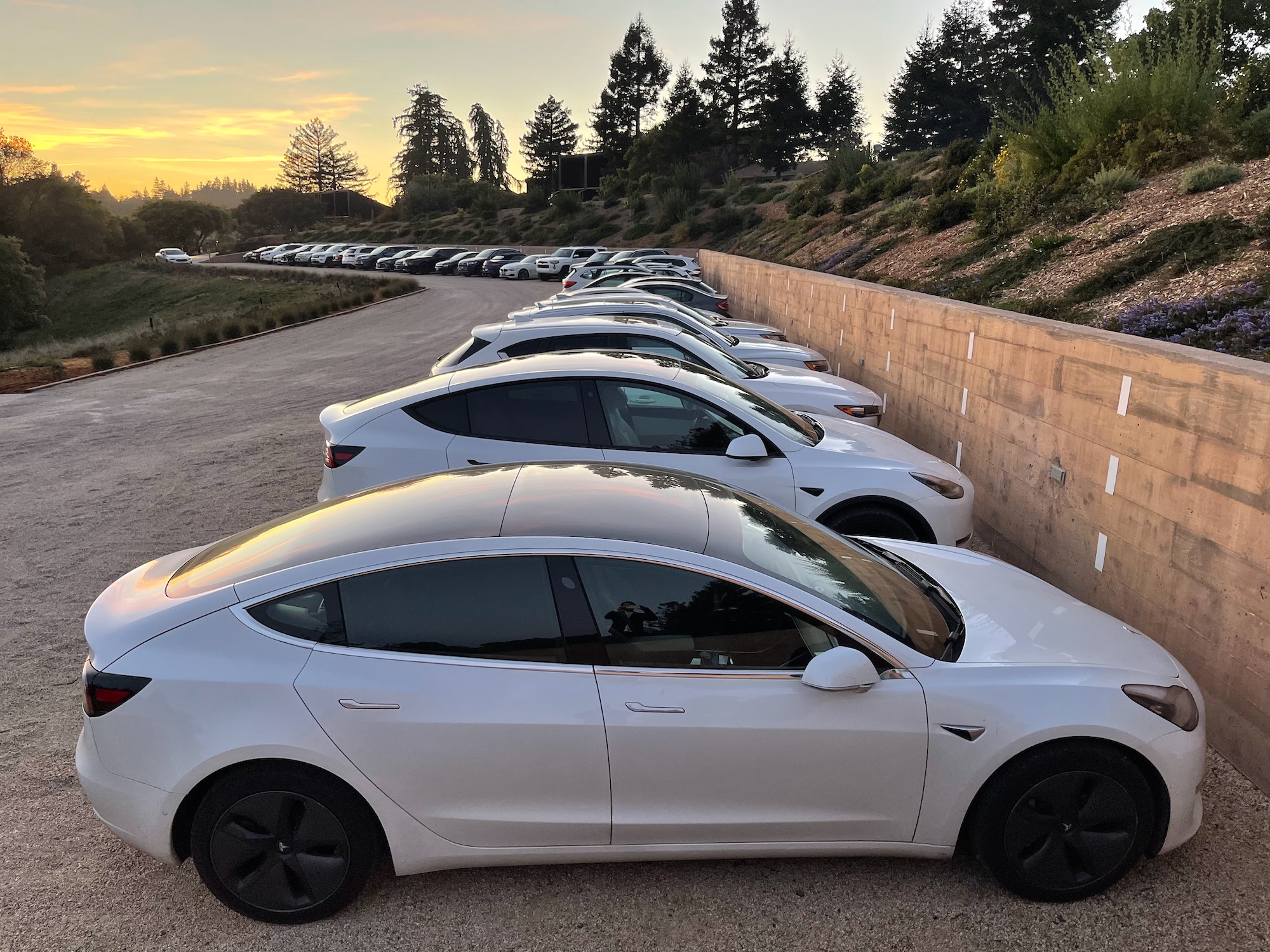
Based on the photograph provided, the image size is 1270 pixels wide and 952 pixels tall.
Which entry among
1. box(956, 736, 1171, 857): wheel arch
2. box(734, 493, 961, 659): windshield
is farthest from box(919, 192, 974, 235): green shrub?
box(956, 736, 1171, 857): wheel arch

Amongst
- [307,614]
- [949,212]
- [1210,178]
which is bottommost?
[307,614]

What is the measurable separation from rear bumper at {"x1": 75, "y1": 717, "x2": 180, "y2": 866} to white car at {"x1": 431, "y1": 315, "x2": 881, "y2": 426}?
4.79 m

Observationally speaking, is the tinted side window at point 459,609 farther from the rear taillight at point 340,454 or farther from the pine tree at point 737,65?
the pine tree at point 737,65

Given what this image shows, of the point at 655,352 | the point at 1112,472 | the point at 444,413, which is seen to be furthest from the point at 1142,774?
the point at 655,352

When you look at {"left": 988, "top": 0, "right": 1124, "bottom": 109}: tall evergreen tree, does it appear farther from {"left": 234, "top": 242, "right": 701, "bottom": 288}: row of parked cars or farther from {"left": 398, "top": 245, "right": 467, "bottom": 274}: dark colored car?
{"left": 398, "top": 245, "right": 467, "bottom": 274}: dark colored car

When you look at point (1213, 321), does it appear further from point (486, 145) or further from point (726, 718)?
point (486, 145)

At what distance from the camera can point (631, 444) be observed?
6.21 metres

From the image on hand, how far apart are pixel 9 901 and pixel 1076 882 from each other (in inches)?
157

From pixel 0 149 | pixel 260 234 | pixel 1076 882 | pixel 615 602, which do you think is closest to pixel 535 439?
pixel 615 602

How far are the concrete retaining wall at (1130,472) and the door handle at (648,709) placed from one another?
9.40 feet

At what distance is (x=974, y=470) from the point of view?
809 cm

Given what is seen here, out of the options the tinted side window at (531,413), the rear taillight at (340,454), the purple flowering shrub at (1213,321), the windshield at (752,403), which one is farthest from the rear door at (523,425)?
the purple flowering shrub at (1213,321)

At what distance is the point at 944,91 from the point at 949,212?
5196 centimetres

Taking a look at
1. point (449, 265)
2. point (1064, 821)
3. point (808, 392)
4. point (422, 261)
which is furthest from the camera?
point (422, 261)
